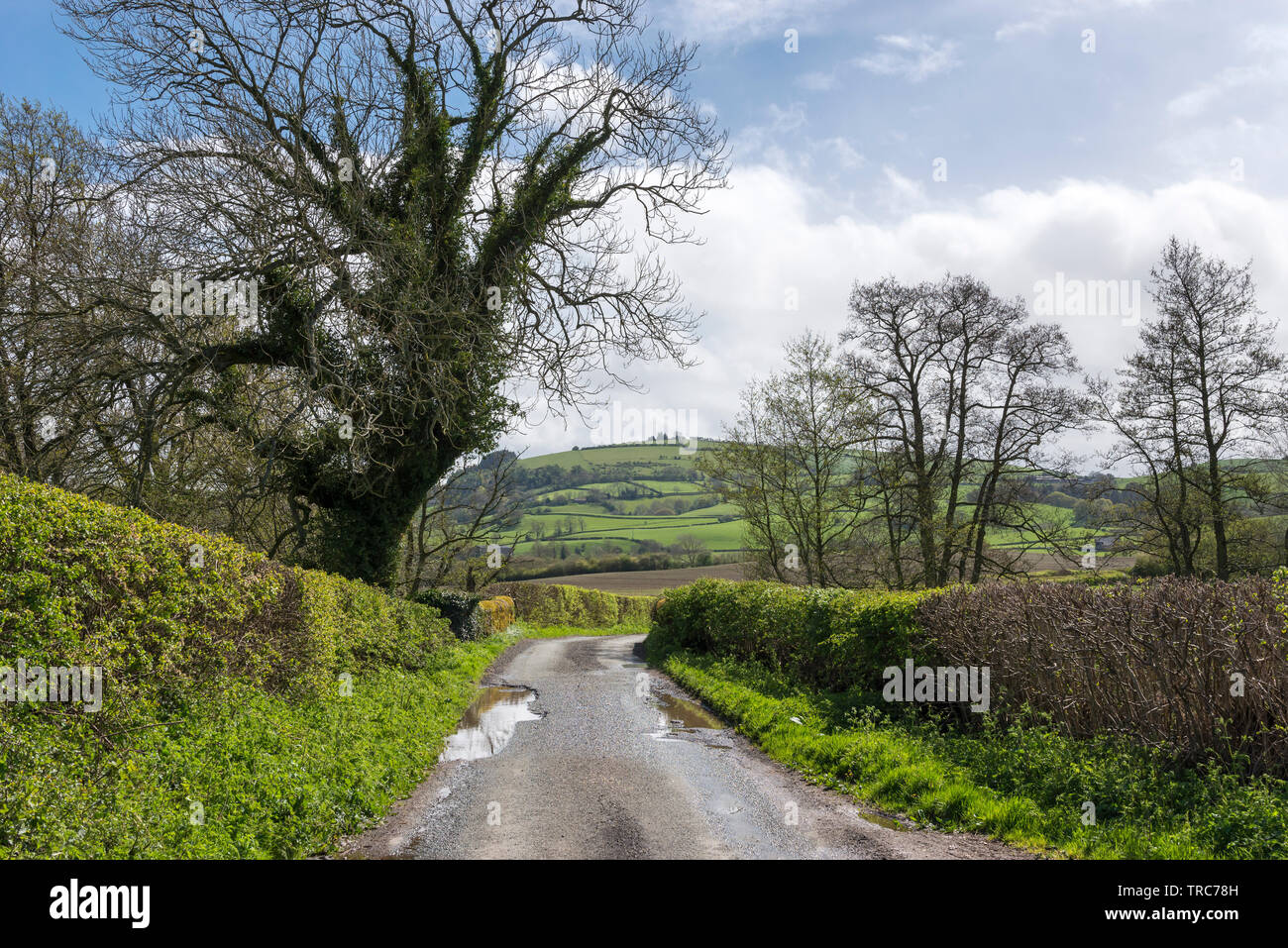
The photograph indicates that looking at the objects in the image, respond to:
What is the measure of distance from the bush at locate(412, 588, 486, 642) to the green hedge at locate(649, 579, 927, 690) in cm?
629

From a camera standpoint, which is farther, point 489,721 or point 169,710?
point 489,721

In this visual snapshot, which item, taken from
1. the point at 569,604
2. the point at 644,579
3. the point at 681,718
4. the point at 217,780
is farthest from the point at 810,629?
the point at 644,579

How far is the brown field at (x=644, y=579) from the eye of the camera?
53.5m

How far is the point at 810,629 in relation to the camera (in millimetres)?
12953

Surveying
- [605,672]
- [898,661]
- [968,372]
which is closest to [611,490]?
[968,372]

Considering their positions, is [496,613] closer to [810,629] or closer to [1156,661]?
[810,629]

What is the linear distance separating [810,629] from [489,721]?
17.6ft

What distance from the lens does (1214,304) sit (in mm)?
24016

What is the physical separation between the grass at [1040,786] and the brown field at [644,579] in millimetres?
41950

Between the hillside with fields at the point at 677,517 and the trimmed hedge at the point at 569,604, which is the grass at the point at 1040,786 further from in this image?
the trimmed hedge at the point at 569,604

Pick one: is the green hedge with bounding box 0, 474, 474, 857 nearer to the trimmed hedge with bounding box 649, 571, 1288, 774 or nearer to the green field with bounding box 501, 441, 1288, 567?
the trimmed hedge with bounding box 649, 571, 1288, 774
